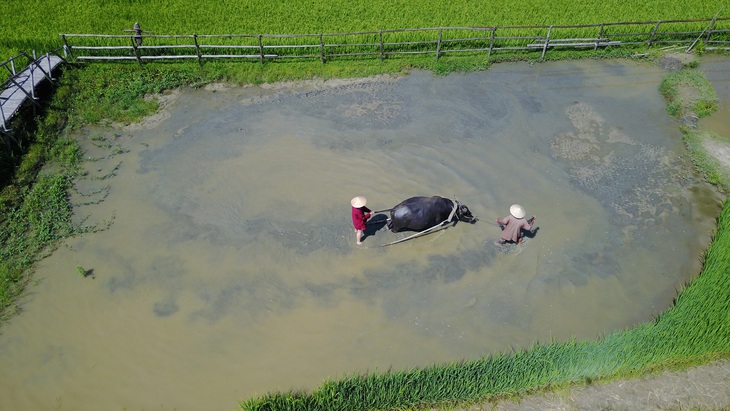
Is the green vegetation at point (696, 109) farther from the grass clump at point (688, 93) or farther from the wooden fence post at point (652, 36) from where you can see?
the wooden fence post at point (652, 36)

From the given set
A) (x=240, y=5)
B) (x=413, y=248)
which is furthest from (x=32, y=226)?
(x=240, y=5)

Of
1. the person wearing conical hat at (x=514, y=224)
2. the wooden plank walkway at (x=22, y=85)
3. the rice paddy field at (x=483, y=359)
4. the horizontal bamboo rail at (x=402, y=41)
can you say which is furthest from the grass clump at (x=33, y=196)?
the person wearing conical hat at (x=514, y=224)

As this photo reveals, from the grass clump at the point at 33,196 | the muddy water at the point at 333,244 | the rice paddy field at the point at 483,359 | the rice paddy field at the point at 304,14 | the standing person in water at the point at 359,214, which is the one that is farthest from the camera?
the rice paddy field at the point at 304,14

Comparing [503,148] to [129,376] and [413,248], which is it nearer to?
[413,248]

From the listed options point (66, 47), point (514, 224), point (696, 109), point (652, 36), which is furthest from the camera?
point (652, 36)

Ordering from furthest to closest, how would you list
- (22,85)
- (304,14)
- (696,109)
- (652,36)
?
(304,14), (652,36), (696,109), (22,85)

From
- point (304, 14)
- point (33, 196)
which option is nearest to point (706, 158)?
point (304, 14)

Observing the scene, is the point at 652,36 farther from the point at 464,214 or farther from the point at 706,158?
the point at 464,214
